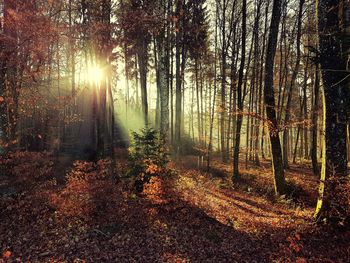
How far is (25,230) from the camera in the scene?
7.73 metres

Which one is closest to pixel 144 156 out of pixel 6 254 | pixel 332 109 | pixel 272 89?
pixel 6 254

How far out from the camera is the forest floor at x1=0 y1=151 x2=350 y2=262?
21.2 feet

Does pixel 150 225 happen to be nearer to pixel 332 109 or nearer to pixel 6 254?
pixel 6 254

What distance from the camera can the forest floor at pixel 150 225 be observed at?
6473mm

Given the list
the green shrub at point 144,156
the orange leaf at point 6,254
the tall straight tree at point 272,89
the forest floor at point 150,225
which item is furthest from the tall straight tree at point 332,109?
the orange leaf at point 6,254

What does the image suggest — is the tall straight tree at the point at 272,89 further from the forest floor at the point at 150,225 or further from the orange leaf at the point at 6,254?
the orange leaf at the point at 6,254

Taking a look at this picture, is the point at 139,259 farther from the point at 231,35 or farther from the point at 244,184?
the point at 231,35

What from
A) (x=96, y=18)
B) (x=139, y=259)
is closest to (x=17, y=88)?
(x=96, y=18)

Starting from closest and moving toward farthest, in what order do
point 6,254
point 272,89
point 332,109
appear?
point 6,254 < point 332,109 < point 272,89

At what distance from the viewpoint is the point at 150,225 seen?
824 cm

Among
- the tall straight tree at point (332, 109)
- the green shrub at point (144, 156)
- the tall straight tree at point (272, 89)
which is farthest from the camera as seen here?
the tall straight tree at point (272, 89)

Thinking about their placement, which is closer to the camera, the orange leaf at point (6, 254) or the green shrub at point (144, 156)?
the orange leaf at point (6, 254)

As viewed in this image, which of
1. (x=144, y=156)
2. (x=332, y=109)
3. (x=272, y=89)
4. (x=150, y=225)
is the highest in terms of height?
(x=272, y=89)

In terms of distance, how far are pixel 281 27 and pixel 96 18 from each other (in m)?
13.9
